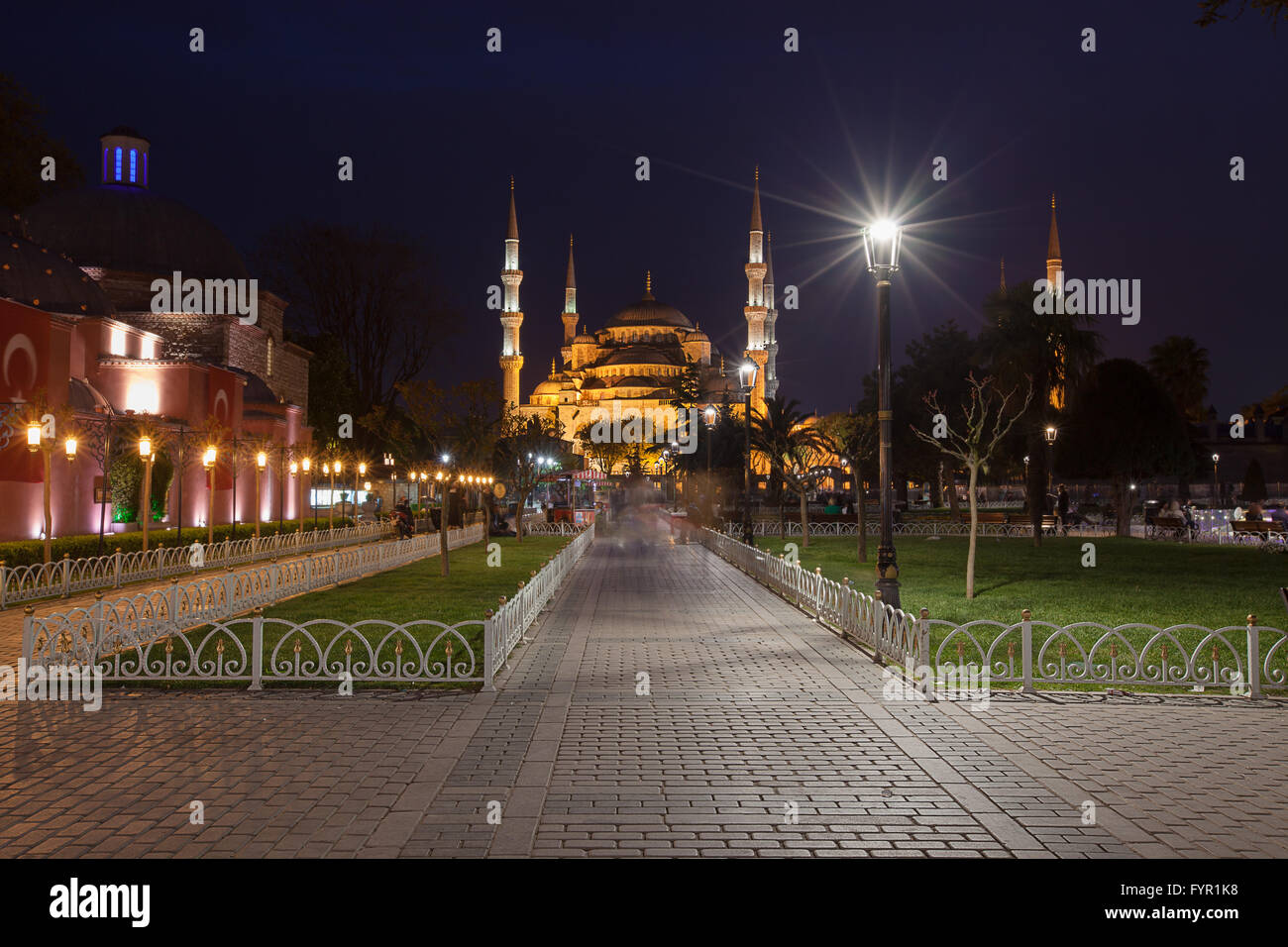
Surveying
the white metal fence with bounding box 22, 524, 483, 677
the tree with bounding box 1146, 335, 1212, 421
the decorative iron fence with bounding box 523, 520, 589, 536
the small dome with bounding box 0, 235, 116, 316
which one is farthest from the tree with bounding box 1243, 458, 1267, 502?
the small dome with bounding box 0, 235, 116, 316

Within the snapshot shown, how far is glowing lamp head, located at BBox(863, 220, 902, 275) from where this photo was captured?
1205cm

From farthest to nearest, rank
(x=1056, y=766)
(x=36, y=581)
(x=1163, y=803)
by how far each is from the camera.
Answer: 1. (x=36, y=581)
2. (x=1056, y=766)
3. (x=1163, y=803)

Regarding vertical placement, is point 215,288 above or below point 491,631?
above

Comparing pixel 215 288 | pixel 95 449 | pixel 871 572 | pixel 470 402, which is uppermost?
pixel 215 288

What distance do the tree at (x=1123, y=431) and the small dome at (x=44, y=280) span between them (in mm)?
35586

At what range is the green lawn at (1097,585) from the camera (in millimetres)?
12550

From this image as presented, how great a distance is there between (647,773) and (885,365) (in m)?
7.23

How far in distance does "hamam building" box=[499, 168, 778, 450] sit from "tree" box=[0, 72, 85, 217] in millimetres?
45281

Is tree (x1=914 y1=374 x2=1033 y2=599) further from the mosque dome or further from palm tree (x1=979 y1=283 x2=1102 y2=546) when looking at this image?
the mosque dome

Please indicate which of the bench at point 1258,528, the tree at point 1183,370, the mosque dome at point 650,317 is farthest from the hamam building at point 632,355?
the bench at point 1258,528
